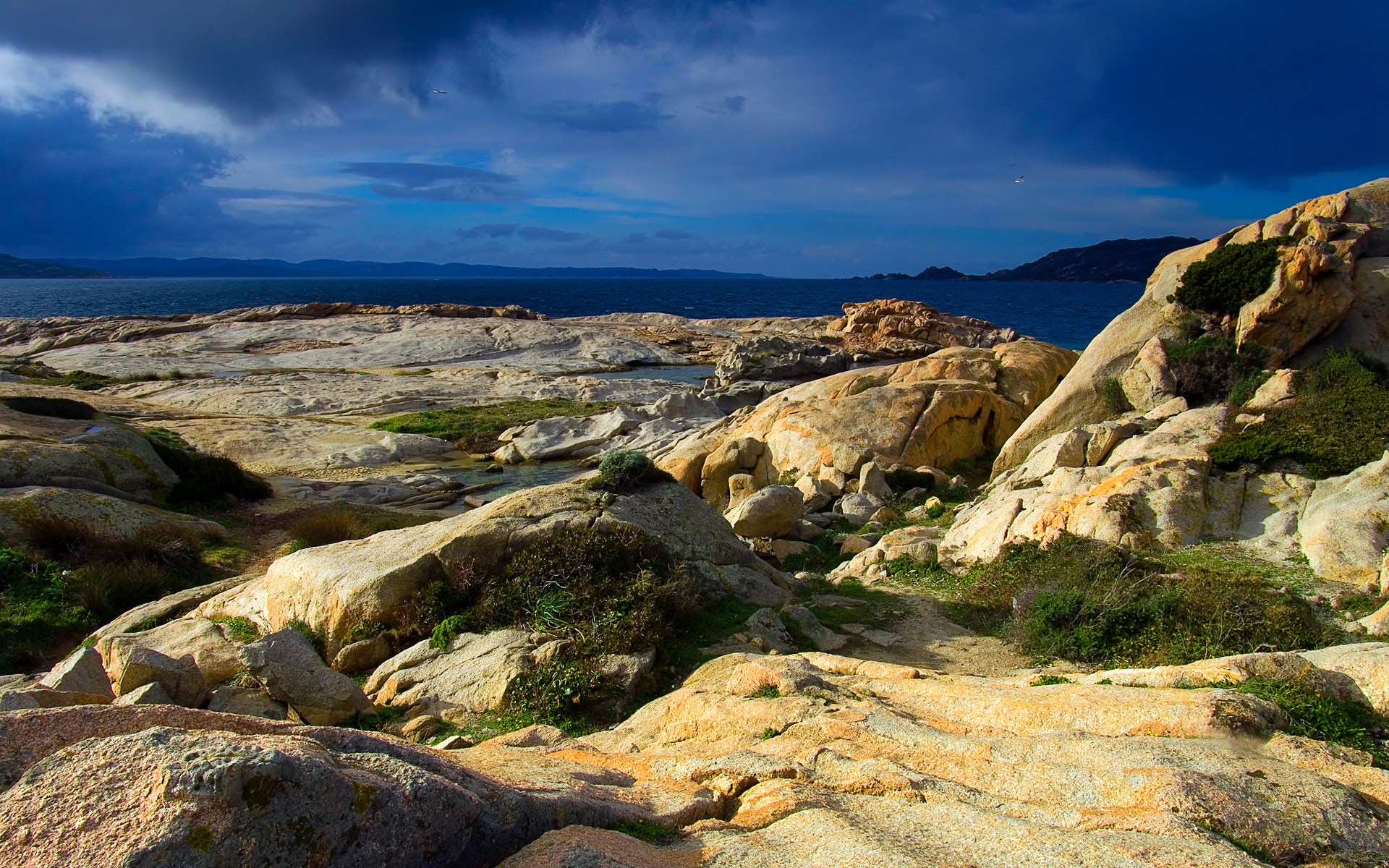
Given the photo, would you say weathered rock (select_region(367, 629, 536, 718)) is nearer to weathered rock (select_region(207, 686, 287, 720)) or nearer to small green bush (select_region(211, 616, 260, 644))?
weathered rock (select_region(207, 686, 287, 720))

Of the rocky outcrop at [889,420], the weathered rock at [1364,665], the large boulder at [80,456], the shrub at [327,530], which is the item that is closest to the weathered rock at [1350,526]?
the weathered rock at [1364,665]

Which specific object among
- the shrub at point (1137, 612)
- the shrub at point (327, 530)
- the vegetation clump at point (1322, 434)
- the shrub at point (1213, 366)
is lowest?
the shrub at point (327, 530)

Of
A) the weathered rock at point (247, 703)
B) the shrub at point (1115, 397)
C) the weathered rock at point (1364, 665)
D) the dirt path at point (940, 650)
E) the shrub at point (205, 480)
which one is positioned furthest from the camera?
the shrub at point (205, 480)

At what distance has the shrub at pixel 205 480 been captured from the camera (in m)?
21.0

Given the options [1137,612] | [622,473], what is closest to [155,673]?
[622,473]

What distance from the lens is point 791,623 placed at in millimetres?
11555

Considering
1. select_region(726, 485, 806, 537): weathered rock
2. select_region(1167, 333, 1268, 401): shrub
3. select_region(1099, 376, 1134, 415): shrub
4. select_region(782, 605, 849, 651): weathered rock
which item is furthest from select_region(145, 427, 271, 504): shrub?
select_region(1167, 333, 1268, 401): shrub

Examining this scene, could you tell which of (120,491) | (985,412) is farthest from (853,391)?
(120,491)

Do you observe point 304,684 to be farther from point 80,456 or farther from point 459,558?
point 80,456

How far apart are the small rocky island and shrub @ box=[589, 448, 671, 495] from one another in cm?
7

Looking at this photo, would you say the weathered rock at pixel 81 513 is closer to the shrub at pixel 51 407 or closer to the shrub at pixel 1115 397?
the shrub at pixel 51 407

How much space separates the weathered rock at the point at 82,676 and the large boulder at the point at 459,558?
313cm

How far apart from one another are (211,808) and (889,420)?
21380 mm

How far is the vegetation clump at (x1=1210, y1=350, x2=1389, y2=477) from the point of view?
13.8 metres
